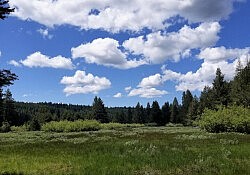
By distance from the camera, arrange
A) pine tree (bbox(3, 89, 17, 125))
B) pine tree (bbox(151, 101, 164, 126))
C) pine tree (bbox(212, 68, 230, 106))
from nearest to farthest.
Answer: pine tree (bbox(212, 68, 230, 106)), pine tree (bbox(3, 89, 17, 125)), pine tree (bbox(151, 101, 164, 126))

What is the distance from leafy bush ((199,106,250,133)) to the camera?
190 ft

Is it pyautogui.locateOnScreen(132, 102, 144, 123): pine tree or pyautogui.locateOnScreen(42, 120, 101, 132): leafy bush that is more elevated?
pyautogui.locateOnScreen(132, 102, 144, 123): pine tree

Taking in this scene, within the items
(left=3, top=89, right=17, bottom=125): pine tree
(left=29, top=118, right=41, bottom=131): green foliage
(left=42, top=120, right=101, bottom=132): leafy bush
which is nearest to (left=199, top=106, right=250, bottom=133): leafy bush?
(left=42, top=120, right=101, bottom=132): leafy bush

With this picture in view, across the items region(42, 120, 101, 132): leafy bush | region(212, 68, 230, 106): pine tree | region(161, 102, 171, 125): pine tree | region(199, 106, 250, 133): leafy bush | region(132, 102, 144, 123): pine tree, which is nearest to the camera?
region(199, 106, 250, 133): leafy bush

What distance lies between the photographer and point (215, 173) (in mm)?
17828

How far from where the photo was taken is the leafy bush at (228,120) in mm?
58050

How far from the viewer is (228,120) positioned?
199 ft

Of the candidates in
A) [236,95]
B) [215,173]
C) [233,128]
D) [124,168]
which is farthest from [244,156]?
[236,95]

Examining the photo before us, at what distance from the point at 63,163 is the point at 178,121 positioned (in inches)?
5642

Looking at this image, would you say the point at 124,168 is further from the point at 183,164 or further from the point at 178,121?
the point at 178,121

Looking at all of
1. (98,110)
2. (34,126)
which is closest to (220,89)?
Answer: (34,126)

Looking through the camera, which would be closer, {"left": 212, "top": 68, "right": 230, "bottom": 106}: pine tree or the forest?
the forest

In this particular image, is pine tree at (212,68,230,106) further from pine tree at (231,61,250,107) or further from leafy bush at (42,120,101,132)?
leafy bush at (42,120,101,132)

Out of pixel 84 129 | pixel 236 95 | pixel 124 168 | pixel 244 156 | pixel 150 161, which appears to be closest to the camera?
pixel 124 168
